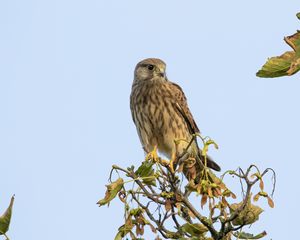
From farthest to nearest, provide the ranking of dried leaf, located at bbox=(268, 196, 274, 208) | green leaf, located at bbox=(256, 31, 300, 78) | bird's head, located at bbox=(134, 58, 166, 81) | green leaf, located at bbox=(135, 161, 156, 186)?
bird's head, located at bbox=(134, 58, 166, 81) → green leaf, located at bbox=(135, 161, 156, 186) → dried leaf, located at bbox=(268, 196, 274, 208) → green leaf, located at bbox=(256, 31, 300, 78)

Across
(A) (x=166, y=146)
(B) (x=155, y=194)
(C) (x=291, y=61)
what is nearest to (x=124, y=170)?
(B) (x=155, y=194)

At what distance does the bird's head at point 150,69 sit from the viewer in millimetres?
7117

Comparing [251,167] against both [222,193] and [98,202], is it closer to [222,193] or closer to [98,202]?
[222,193]

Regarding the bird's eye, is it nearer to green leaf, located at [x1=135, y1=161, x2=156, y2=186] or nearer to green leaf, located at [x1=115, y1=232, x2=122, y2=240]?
green leaf, located at [x1=135, y1=161, x2=156, y2=186]

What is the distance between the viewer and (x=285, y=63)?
5.73ft

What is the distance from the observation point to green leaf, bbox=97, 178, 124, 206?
2715 millimetres

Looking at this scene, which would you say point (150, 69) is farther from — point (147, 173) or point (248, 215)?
point (248, 215)

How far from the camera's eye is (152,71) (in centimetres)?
718

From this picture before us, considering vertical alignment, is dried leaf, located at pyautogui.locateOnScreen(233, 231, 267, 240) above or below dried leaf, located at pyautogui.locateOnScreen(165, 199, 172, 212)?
below

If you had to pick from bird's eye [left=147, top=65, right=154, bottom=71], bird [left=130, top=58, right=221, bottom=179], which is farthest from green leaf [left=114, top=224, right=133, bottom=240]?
bird's eye [left=147, top=65, right=154, bottom=71]

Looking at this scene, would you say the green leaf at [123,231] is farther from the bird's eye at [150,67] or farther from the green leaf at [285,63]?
the bird's eye at [150,67]

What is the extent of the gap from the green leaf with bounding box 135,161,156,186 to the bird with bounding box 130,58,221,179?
3.08 m

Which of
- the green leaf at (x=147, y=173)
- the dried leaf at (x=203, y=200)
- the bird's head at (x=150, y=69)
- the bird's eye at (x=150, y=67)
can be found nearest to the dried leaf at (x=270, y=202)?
the dried leaf at (x=203, y=200)

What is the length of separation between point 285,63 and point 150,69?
18.1ft
